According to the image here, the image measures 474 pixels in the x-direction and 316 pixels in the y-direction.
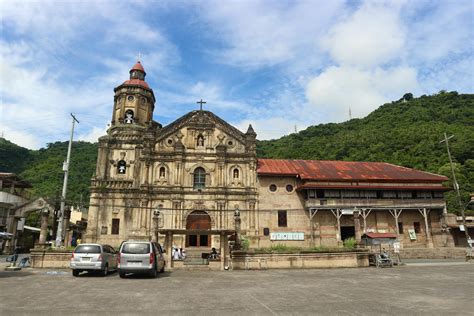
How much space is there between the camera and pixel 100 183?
32.5m

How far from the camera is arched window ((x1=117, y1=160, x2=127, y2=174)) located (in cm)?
3375

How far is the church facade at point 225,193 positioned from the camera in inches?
1259

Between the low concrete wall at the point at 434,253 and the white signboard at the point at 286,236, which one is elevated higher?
the white signboard at the point at 286,236

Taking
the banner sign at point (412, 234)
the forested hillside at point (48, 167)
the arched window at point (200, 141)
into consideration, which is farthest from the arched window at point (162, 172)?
the forested hillside at point (48, 167)

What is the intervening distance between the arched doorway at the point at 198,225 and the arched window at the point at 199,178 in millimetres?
2702

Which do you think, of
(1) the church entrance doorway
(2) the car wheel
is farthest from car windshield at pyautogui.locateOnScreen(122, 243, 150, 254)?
(1) the church entrance doorway

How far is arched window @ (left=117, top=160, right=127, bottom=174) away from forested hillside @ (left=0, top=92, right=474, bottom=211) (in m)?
19.1

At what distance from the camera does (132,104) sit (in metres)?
35.8

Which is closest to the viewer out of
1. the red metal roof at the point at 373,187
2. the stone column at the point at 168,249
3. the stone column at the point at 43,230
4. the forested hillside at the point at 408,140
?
the stone column at the point at 168,249

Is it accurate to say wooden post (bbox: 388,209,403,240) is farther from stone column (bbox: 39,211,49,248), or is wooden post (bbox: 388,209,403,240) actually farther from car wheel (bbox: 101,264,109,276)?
stone column (bbox: 39,211,49,248)

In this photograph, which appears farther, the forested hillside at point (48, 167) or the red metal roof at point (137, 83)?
the forested hillside at point (48, 167)

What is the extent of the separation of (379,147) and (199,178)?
37.8 meters

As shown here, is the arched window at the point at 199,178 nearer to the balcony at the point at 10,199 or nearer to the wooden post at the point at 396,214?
the wooden post at the point at 396,214

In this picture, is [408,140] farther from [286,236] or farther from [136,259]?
[136,259]
